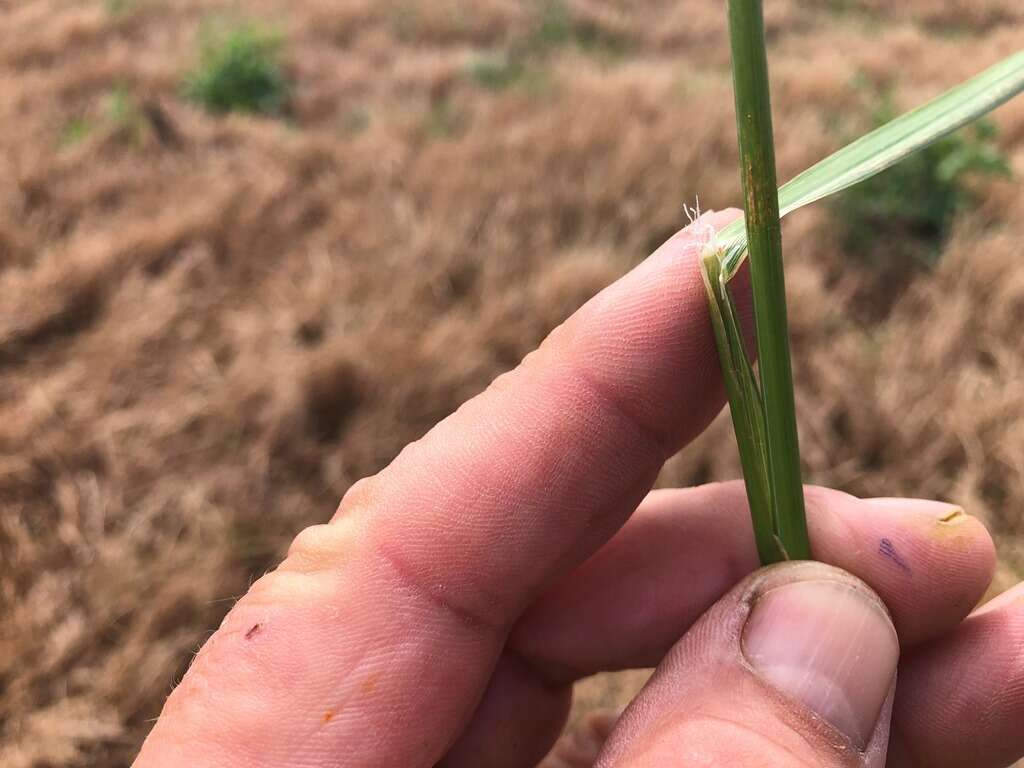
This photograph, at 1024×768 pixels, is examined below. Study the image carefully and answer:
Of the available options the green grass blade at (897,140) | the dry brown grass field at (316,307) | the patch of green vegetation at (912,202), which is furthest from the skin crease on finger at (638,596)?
the patch of green vegetation at (912,202)

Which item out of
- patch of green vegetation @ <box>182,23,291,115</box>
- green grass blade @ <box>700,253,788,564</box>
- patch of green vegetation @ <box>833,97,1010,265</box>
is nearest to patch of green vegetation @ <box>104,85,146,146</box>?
patch of green vegetation @ <box>182,23,291,115</box>

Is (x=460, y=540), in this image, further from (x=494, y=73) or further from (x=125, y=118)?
(x=494, y=73)

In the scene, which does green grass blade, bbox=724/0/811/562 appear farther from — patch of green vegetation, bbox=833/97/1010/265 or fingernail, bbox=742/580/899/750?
patch of green vegetation, bbox=833/97/1010/265

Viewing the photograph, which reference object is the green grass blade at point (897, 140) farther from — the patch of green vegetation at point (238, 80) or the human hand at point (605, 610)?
the patch of green vegetation at point (238, 80)

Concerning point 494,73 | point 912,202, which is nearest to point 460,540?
point 912,202

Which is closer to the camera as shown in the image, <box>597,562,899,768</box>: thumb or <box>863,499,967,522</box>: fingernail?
<box>597,562,899,768</box>: thumb

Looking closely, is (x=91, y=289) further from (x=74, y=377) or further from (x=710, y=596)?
(x=710, y=596)
